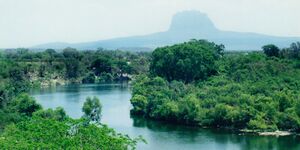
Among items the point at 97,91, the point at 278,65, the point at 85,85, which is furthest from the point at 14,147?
the point at 85,85

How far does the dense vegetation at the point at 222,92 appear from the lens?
94.5 feet

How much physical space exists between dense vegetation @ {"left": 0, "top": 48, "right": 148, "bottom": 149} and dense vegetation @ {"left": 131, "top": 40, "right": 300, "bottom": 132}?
16.4 feet

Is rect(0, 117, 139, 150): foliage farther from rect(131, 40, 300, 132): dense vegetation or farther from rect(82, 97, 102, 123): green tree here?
rect(82, 97, 102, 123): green tree

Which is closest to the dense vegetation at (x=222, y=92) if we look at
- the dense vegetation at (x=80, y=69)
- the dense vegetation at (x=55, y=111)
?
the dense vegetation at (x=55, y=111)

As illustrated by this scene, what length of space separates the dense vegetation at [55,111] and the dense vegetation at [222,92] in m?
4.99

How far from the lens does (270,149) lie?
24.8 meters

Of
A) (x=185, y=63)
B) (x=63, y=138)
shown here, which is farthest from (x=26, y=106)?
(x=185, y=63)

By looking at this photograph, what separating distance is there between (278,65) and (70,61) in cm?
2797

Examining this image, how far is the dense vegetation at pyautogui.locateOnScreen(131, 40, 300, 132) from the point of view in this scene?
28812 millimetres

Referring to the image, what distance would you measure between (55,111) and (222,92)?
11.5 meters

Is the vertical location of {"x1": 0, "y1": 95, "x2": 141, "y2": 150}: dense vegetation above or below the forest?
above

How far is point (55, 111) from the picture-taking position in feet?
86.9

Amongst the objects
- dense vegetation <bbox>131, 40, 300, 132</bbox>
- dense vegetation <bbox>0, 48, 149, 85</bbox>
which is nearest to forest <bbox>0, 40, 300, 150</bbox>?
dense vegetation <bbox>131, 40, 300, 132</bbox>

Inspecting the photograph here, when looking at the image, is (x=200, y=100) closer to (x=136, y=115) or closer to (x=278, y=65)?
(x=136, y=115)
